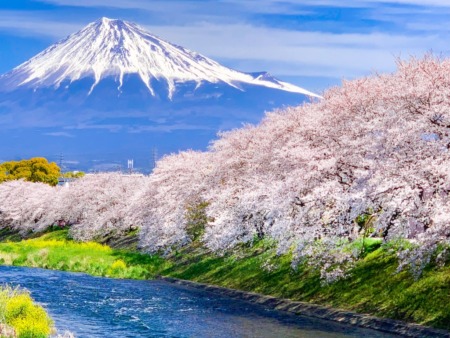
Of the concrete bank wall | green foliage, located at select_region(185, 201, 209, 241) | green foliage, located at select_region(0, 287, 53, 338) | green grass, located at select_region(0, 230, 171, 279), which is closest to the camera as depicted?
green foliage, located at select_region(0, 287, 53, 338)

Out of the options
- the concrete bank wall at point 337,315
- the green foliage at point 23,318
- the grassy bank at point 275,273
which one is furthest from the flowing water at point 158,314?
the green foliage at point 23,318

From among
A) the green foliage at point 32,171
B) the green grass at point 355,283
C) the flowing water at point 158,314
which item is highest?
the green foliage at point 32,171

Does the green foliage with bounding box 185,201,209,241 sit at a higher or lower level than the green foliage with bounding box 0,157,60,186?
lower

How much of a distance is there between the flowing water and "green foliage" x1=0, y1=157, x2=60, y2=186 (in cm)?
9243

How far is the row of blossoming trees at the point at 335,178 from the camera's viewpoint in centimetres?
3119

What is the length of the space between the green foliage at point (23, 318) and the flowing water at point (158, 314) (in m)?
3.38

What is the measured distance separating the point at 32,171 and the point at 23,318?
12261cm

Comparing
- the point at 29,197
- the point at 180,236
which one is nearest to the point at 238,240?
the point at 180,236

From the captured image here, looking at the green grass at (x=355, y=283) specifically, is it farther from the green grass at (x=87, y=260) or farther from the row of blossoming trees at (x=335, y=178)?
the green grass at (x=87, y=260)

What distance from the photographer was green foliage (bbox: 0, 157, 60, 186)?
141587 mm

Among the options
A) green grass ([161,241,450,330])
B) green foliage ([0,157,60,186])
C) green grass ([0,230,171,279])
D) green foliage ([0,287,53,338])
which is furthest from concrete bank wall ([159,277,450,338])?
green foliage ([0,157,60,186])

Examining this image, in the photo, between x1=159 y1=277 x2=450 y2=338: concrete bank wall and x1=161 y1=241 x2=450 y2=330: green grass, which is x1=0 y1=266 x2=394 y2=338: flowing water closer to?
x1=159 y1=277 x2=450 y2=338: concrete bank wall

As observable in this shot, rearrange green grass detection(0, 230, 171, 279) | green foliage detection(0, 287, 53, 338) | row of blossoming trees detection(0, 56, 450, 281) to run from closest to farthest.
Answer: green foliage detection(0, 287, 53, 338), row of blossoming trees detection(0, 56, 450, 281), green grass detection(0, 230, 171, 279)

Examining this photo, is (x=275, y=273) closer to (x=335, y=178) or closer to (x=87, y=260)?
(x=335, y=178)
